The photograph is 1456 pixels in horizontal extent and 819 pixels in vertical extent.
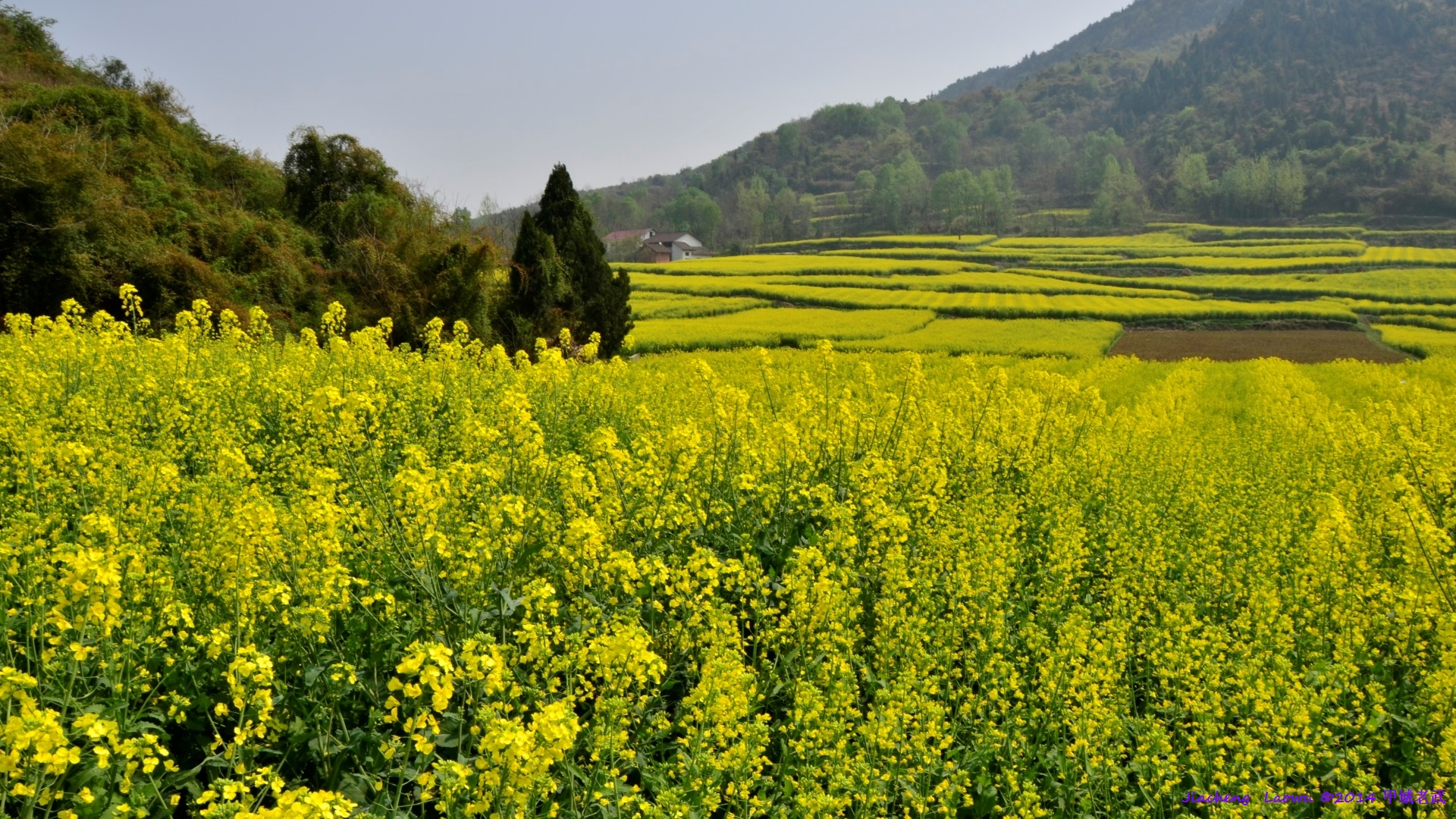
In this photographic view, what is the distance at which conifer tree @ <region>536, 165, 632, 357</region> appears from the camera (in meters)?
20.8

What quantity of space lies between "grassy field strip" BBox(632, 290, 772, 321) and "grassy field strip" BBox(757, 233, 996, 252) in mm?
37512

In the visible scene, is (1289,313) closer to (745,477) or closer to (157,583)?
(745,477)

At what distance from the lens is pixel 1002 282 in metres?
49.2

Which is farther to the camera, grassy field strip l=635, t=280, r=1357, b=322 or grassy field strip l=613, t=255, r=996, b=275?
grassy field strip l=613, t=255, r=996, b=275

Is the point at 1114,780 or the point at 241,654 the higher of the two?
the point at 241,654

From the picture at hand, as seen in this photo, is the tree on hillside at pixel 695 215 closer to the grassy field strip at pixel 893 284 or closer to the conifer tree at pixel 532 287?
the grassy field strip at pixel 893 284

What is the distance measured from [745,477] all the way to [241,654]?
2841mm

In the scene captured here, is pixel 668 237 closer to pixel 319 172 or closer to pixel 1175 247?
pixel 1175 247

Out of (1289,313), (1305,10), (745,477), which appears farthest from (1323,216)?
(745,477)

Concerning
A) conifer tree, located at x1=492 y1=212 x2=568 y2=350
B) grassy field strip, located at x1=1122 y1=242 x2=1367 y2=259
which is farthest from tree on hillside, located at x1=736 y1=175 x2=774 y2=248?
conifer tree, located at x1=492 y1=212 x2=568 y2=350

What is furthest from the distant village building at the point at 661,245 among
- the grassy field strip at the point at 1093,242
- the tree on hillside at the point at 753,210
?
the grassy field strip at the point at 1093,242

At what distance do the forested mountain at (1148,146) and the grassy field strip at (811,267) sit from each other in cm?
2903

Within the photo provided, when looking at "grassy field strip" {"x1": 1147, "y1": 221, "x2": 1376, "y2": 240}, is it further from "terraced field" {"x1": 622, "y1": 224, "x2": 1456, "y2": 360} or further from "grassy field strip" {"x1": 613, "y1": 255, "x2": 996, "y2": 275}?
"grassy field strip" {"x1": 613, "y1": 255, "x2": 996, "y2": 275}

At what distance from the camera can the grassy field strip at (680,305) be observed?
3862 cm
